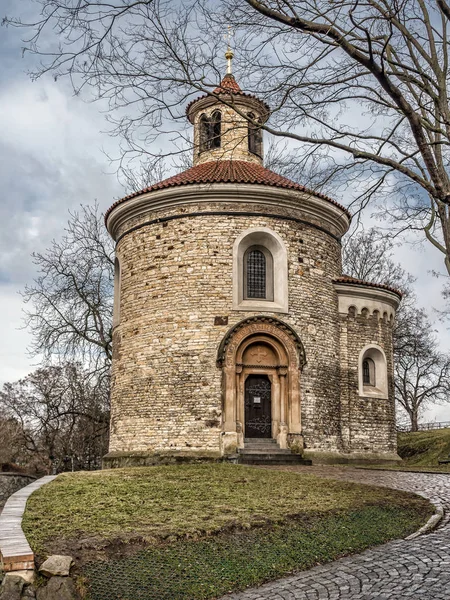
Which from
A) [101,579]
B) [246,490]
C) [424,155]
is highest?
[424,155]

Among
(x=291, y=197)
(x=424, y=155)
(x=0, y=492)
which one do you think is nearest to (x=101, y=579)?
(x=424, y=155)

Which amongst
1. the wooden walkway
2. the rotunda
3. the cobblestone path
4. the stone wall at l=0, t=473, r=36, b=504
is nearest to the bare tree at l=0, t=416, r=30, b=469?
the rotunda

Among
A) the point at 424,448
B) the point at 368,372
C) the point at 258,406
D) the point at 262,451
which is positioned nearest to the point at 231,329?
the point at 258,406

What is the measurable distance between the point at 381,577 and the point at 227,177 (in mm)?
14918

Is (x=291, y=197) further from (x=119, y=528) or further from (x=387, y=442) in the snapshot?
(x=119, y=528)

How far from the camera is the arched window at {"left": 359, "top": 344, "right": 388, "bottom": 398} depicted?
22.2 metres

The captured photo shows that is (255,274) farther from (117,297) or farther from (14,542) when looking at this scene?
(14,542)

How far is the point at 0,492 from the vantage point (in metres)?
17.0

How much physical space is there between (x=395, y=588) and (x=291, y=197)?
14.7m

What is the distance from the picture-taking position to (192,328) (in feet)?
62.4

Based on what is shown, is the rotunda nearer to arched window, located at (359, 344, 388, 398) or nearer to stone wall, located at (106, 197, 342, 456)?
stone wall, located at (106, 197, 342, 456)

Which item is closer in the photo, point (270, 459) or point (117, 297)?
point (270, 459)

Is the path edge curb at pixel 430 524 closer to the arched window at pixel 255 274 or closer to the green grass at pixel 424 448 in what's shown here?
the arched window at pixel 255 274

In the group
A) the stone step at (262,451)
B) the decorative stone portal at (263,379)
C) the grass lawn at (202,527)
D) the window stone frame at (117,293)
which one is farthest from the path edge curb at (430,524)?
the window stone frame at (117,293)
